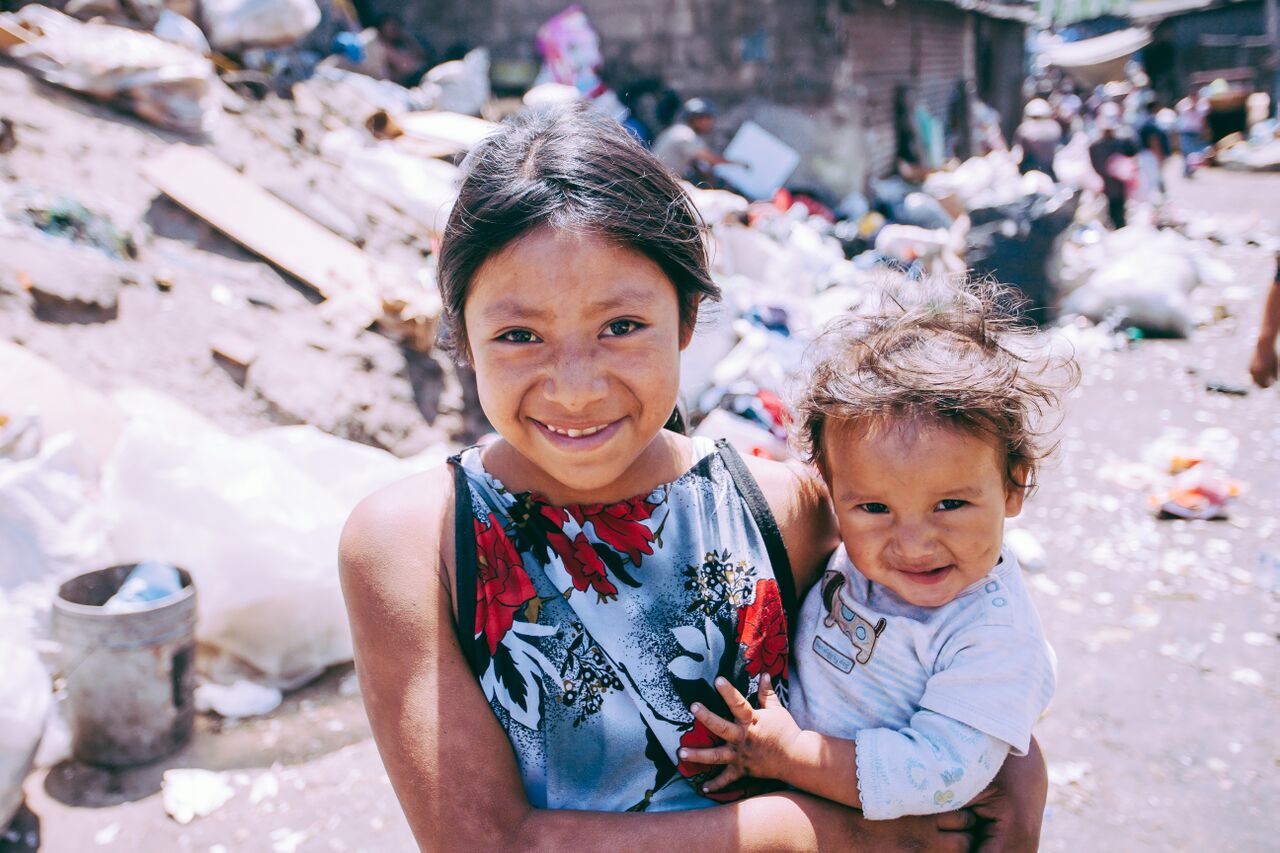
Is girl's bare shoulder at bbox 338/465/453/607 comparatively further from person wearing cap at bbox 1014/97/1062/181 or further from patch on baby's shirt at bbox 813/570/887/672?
person wearing cap at bbox 1014/97/1062/181

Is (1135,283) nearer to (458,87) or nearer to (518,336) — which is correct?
(458,87)

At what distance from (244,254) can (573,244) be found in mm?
4845

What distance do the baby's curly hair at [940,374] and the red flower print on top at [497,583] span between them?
0.53m

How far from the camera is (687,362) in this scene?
4.74 metres

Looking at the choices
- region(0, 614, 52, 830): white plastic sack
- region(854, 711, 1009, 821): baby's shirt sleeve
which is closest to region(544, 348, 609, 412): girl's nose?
region(854, 711, 1009, 821): baby's shirt sleeve

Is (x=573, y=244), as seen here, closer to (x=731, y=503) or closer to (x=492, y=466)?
(x=492, y=466)

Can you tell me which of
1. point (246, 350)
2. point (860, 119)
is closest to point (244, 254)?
point (246, 350)

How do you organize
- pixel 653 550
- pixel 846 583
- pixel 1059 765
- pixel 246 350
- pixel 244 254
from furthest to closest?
pixel 244 254 → pixel 246 350 → pixel 1059 765 → pixel 846 583 → pixel 653 550

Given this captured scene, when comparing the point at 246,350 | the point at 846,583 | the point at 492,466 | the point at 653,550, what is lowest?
the point at 246,350

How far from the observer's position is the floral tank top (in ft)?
3.65

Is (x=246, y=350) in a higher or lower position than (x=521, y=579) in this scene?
lower

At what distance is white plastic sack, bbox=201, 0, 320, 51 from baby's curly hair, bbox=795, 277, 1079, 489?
296 inches

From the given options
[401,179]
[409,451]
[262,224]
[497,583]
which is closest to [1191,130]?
[401,179]

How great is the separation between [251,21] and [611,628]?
7.89 metres
